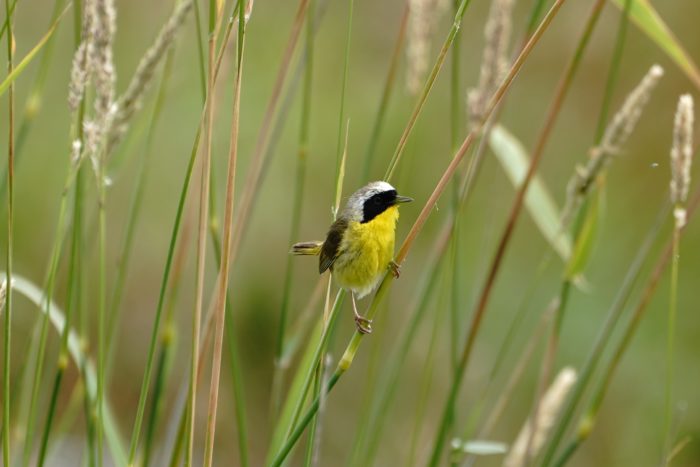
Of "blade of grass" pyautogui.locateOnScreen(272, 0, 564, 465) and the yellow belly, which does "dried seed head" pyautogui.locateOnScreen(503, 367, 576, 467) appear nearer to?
the yellow belly

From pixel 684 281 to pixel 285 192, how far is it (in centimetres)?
190

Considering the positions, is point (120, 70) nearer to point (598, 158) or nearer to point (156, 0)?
point (156, 0)

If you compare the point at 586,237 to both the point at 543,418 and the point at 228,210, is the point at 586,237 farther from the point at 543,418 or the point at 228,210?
the point at 228,210

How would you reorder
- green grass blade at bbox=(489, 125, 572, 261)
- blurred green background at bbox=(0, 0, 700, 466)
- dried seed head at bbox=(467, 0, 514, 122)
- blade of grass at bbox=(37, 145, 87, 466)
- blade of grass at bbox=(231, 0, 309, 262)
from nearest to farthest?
1. blade of grass at bbox=(37, 145, 87, 466)
2. blade of grass at bbox=(231, 0, 309, 262)
3. dried seed head at bbox=(467, 0, 514, 122)
4. green grass blade at bbox=(489, 125, 572, 261)
5. blurred green background at bbox=(0, 0, 700, 466)

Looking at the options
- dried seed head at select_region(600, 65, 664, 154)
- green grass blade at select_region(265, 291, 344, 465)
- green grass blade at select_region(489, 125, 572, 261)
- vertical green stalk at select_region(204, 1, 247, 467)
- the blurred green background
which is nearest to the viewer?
vertical green stalk at select_region(204, 1, 247, 467)

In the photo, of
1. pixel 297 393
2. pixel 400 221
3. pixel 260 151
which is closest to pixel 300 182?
pixel 260 151

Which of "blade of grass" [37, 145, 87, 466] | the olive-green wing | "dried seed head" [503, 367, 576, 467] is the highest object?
the olive-green wing

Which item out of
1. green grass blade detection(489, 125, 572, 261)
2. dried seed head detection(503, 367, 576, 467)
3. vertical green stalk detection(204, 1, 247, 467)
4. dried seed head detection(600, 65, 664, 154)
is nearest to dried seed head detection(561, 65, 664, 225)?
dried seed head detection(600, 65, 664, 154)

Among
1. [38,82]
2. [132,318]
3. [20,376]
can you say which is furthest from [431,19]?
[132,318]

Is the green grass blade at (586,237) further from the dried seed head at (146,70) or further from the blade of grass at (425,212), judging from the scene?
the dried seed head at (146,70)

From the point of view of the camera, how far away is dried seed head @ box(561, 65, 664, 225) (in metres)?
1.93

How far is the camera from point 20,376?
2.05 meters

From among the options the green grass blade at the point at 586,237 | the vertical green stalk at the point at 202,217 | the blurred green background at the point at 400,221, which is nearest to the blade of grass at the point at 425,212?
the vertical green stalk at the point at 202,217

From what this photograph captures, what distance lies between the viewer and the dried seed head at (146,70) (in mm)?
1738
